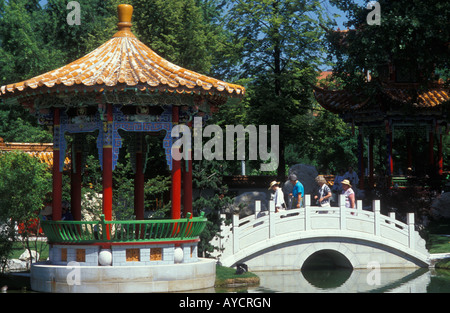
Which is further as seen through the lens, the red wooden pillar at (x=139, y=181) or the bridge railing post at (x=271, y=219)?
→ the bridge railing post at (x=271, y=219)

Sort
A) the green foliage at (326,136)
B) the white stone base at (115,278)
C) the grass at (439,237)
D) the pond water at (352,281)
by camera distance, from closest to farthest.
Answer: the white stone base at (115,278)
the pond water at (352,281)
the grass at (439,237)
the green foliage at (326,136)

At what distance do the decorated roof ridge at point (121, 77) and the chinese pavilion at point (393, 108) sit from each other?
1197 cm

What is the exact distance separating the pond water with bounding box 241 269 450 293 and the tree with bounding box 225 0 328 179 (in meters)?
10.4

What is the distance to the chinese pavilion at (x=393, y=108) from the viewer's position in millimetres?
26297

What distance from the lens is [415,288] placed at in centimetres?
1581

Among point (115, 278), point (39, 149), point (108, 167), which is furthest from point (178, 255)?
point (39, 149)

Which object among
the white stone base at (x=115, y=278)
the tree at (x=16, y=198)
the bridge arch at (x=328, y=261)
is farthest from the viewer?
the bridge arch at (x=328, y=261)

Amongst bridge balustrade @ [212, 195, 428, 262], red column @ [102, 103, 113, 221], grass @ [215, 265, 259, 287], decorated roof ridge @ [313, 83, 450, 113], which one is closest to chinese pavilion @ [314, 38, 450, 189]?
decorated roof ridge @ [313, 83, 450, 113]

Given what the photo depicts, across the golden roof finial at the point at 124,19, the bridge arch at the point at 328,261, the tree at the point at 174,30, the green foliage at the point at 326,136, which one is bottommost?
the bridge arch at the point at 328,261

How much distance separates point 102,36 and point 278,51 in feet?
23.6

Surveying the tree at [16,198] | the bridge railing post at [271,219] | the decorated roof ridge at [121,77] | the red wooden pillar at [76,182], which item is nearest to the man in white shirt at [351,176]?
the bridge railing post at [271,219]

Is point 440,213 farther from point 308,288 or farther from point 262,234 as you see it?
point 308,288

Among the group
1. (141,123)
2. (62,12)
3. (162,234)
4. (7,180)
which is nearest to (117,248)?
(162,234)

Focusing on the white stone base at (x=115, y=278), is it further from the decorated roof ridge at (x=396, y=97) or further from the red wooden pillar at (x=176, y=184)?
the decorated roof ridge at (x=396, y=97)
